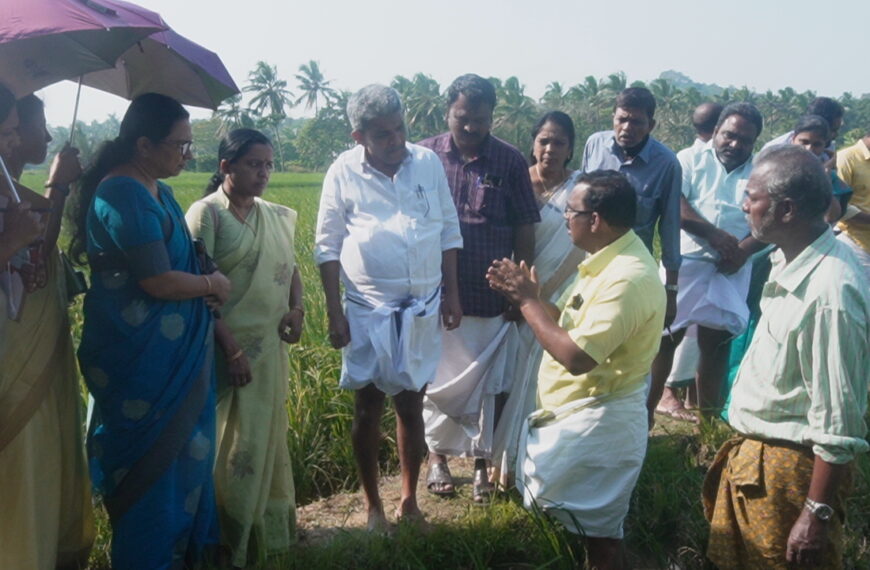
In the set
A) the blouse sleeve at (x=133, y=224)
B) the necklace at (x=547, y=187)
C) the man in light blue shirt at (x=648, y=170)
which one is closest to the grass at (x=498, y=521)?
the man in light blue shirt at (x=648, y=170)

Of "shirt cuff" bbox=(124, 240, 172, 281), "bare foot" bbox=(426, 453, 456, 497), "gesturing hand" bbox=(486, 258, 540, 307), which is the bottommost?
"bare foot" bbox=(426, 453, 456, 497)

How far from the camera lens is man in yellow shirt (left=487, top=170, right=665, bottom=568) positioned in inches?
102

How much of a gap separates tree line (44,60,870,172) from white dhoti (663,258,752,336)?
31736 millimetres

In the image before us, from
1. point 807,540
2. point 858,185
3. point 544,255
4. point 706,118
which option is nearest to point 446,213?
point 544,255

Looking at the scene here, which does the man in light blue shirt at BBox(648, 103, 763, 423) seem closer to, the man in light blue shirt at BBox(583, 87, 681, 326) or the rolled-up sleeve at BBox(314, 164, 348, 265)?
the man in light blue shirt at BBox(583, 87, 681, 326)

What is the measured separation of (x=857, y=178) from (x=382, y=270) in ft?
11.9

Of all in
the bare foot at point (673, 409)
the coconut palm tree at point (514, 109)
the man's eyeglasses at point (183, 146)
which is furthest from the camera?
the coconut palm tree at point (514, 109)

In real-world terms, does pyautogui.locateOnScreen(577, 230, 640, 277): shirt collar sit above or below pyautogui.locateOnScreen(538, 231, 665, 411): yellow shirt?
above

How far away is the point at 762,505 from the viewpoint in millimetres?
2486

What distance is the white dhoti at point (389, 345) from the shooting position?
3314 mm

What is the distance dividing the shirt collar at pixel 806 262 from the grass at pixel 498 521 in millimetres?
1280

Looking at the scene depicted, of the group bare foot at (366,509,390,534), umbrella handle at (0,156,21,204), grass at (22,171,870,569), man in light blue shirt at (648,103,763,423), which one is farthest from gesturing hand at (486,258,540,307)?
man in light blue shirt at (648,103,763,423)

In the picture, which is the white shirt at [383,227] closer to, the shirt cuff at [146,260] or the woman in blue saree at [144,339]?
the woman in blue saree at [144,339]

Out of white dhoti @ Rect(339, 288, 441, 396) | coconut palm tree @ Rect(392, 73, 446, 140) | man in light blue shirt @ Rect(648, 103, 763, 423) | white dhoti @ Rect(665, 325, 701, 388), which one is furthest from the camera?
coconut palm tree @ Rect(392, 73, 446, 140)
